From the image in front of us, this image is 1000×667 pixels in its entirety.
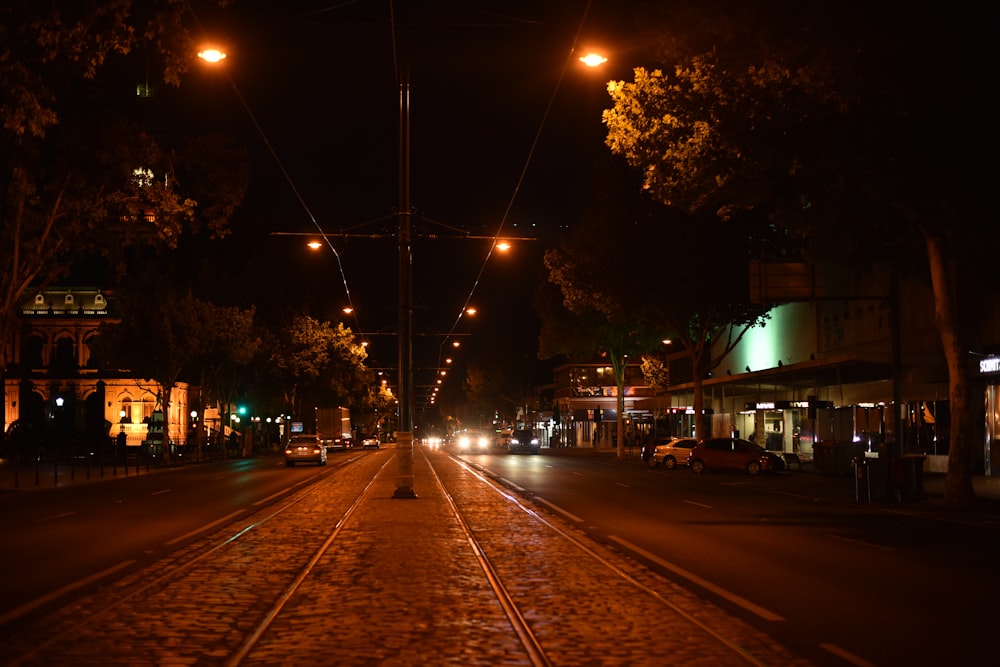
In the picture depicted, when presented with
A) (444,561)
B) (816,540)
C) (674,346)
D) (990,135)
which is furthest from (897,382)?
(674,346)

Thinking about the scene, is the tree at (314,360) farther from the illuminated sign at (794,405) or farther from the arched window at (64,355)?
the illuminated sign at (794,405)

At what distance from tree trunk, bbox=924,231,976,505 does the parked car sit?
16.9 m

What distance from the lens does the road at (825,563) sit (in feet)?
29.0

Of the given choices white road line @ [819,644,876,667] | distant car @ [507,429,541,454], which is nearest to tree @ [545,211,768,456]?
distant car @ [507,429,541,454]

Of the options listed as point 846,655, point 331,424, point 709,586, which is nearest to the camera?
point 846,655

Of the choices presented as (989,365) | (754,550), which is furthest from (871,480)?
(754,550)

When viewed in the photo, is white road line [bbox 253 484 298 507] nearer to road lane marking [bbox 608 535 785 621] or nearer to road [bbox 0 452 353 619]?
road [bbox 0 452 353 619]

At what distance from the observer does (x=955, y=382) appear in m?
23.2

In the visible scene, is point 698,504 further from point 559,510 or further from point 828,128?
point 828,128

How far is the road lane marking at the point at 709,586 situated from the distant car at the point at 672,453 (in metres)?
31.9

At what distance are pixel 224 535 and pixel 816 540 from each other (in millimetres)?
9333

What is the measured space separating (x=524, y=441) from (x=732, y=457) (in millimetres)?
34444

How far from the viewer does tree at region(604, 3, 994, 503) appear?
1820cm

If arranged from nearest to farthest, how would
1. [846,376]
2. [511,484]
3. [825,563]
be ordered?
[825,563] < [511,484] < [846,376]
